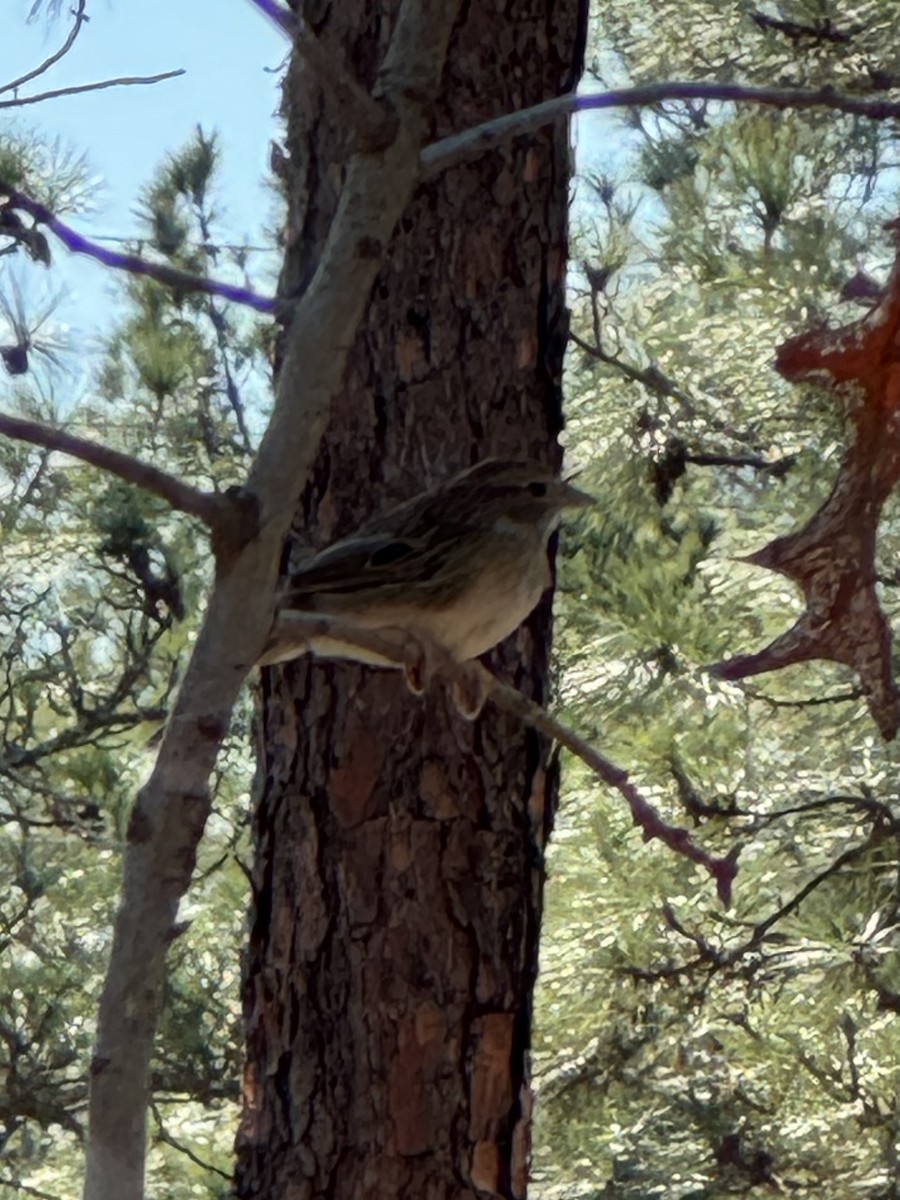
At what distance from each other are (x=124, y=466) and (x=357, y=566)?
0.72 metres

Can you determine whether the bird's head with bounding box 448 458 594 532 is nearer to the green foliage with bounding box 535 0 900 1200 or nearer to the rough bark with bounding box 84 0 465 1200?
the rough bark with bounding box 84 0 465 1200

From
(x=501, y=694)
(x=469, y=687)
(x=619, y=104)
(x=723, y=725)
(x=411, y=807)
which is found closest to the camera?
(x=619, y=104)

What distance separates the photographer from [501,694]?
5.04 feet

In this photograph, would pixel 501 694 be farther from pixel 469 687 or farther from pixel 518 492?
pixel 518 492

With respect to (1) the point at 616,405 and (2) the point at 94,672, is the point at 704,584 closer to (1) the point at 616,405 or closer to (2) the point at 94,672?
Answer: (1) the point at 616,405

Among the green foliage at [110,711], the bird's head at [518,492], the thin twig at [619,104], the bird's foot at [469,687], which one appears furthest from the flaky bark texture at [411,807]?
the green foliage at [110,711]

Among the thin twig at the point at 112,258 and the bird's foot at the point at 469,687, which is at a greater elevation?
the thin twig at the point at 112,258

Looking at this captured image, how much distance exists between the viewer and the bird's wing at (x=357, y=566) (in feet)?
5.90

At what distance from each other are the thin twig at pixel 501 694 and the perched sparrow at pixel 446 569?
5cm

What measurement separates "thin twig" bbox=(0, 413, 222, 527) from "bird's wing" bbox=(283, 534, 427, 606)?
0.65 m

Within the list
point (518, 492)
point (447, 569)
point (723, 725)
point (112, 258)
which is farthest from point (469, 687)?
point (723, 725)

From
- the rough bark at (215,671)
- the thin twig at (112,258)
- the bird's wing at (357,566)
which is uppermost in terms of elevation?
the thin twig at (112,258)

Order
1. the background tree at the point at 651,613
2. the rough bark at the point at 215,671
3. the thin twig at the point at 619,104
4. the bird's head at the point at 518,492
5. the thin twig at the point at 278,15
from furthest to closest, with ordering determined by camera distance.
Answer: the background tree at the point at 651,613 → the bird's head at the point at 518,492 → the thin twig at the point at 619,104 → the thin twig at the point at 278,15 → the rough bark at the point at 215,671

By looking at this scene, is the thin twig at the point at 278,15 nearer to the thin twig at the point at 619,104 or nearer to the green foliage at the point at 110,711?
the thin twig at the point at 619,104
